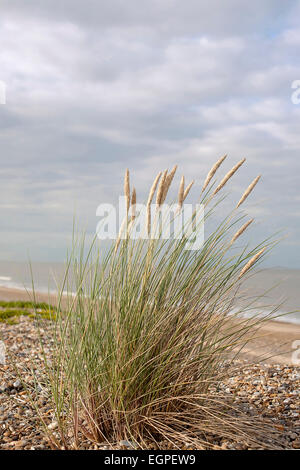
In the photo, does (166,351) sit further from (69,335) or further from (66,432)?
(66,432)

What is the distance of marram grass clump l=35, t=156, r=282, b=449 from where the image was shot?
2.85m

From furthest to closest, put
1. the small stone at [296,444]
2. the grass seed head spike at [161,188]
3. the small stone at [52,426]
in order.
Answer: the small stone at [52,426]
the small stone at [296,444]
the grass seed head spike at [161,188]

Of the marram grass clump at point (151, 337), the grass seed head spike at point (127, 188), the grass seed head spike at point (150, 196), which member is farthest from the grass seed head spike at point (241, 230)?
the grass seed head spike at point (127, 188)

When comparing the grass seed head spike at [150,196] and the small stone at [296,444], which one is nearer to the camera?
the grass seed head spike at [150,196]

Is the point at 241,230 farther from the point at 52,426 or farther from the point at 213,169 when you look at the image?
the point at 52,426

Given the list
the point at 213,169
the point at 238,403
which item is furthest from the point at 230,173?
the point at 238,403

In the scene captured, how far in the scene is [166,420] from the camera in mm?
2969

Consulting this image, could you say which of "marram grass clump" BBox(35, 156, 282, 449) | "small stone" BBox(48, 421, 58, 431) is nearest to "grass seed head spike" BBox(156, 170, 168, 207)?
"marram grass clump" BBox(35, 156, 282, 449)

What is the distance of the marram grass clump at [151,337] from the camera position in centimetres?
285

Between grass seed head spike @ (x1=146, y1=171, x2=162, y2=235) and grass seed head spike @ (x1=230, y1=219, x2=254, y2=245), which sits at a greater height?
grass seed head spike @ (x1=146, y1=171, x2=162, y2=235)

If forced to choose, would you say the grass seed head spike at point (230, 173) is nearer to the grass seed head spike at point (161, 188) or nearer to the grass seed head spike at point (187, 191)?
the grass seed head spike at point (187, 191)

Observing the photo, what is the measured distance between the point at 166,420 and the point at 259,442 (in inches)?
24.0

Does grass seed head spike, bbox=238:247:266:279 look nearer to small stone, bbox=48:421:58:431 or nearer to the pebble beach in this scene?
the pebble beach
